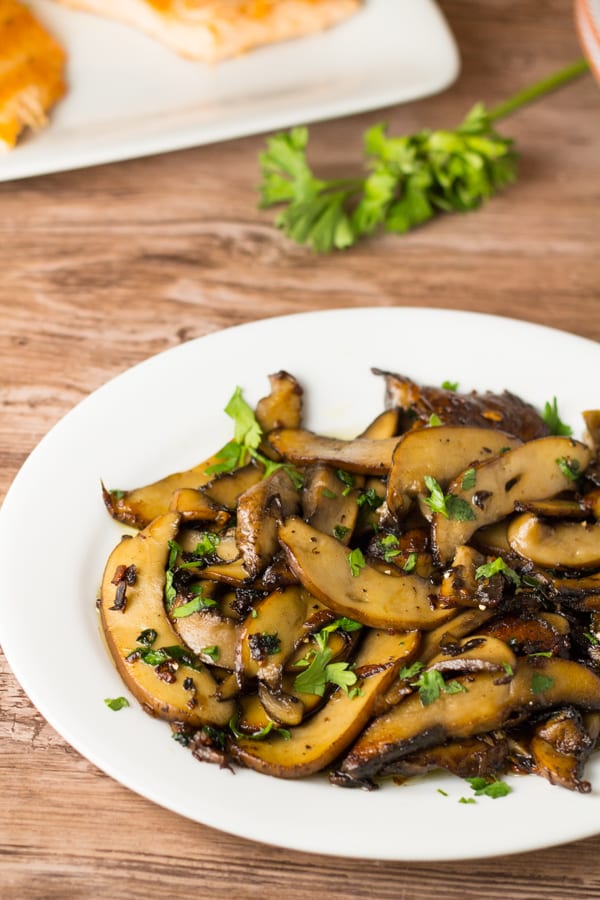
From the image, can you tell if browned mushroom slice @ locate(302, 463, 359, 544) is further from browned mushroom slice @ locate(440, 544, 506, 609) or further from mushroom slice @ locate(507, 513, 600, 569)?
mushroom slice @ locate(507, 513, 600, 569)

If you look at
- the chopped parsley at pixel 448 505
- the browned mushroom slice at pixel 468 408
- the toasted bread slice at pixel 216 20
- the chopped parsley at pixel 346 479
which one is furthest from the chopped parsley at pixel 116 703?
the toasted bread slice at pixel 216 20

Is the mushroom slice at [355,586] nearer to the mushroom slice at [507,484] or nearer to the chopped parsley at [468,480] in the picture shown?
the mushroom slice at [507,484]

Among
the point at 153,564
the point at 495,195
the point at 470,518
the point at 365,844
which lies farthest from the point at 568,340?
the point at 365,844

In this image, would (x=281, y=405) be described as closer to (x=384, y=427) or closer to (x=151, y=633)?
(x=384, y=427)

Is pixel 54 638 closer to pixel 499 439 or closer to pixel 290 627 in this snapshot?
pixel 290 627

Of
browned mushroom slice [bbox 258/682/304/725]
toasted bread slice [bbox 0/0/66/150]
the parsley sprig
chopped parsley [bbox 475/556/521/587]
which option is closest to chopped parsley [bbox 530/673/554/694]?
chopped parsley [bbox 475/556/521/587]

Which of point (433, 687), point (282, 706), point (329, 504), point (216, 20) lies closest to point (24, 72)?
point (216, 20)
